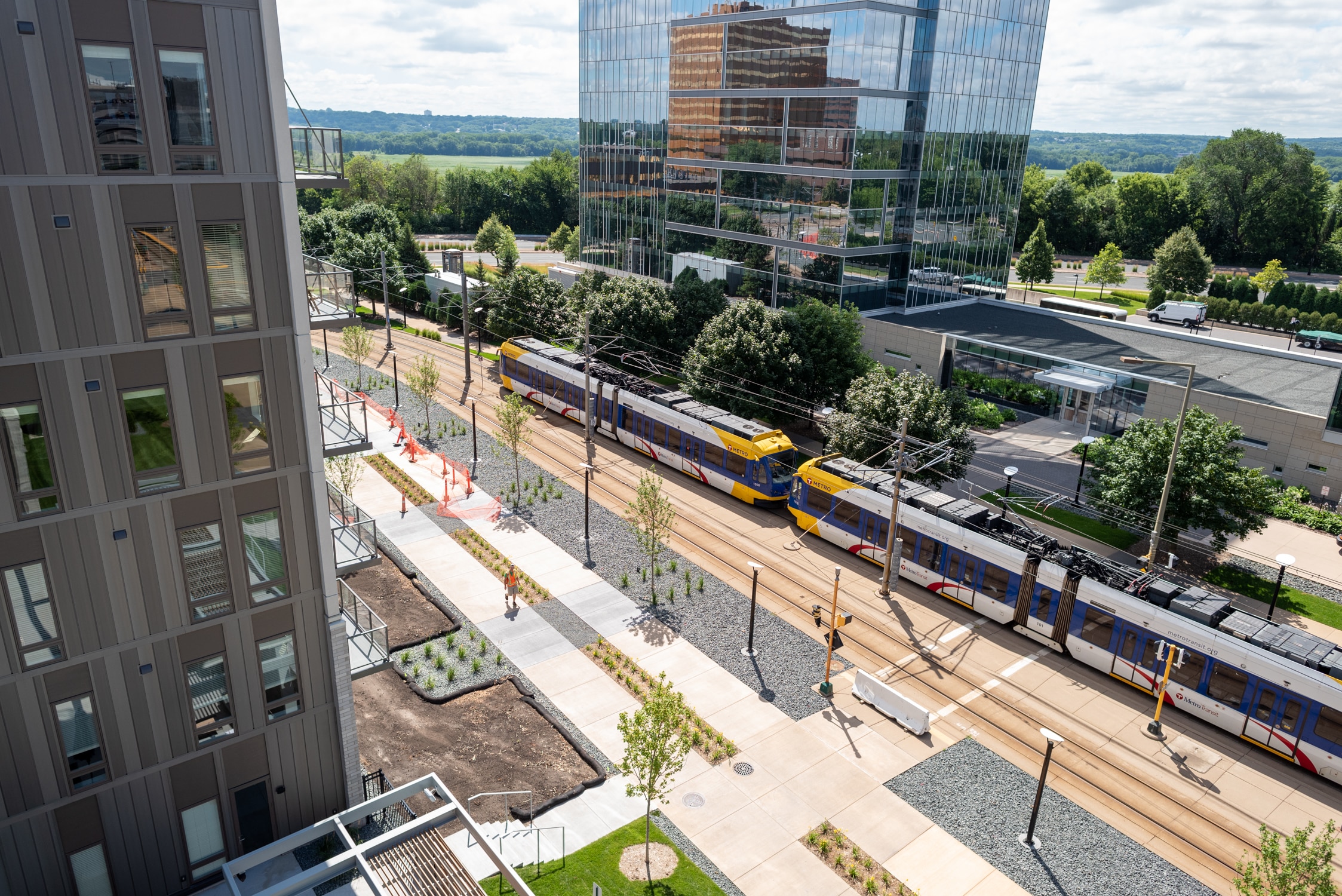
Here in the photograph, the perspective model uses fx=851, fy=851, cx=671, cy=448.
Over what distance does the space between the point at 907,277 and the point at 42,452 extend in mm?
52077

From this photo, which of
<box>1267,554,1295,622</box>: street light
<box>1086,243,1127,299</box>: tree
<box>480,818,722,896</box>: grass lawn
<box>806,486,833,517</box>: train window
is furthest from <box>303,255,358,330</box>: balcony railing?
<box>1086,243,1127,299</box>: tree

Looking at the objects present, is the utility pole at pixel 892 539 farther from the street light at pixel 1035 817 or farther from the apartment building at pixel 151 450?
the apartment building at pixel 151 450

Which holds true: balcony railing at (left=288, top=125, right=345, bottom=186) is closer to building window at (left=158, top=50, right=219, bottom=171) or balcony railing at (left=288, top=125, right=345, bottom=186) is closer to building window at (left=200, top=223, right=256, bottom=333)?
building window at (left=158, top=50, right=219, bottom=171)

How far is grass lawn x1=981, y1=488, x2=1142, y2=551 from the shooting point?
35625 millimetres

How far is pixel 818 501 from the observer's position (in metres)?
34.0

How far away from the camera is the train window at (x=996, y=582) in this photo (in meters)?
28.0

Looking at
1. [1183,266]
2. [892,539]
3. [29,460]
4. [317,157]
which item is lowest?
[892,539]

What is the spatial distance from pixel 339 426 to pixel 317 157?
5.29 metres

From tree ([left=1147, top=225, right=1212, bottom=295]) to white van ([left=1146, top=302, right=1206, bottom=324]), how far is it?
14179 millimetres

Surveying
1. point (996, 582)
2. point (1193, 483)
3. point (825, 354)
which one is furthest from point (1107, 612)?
point (825, 354)

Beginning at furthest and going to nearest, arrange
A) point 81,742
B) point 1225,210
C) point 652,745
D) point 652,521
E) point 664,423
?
point 1225,210 < point 664,423 < point 652,521 < point 652,745 < point 81,742

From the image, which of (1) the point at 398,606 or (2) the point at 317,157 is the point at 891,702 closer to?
(1) the point at 398,606

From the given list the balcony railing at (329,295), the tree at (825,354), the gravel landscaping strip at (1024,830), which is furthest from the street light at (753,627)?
the tree at (825,354)

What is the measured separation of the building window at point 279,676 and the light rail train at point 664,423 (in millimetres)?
22879
